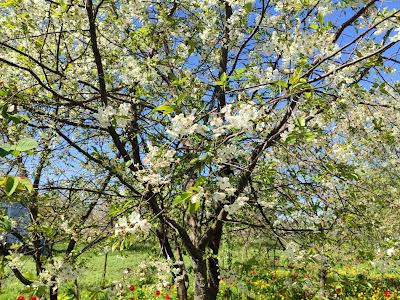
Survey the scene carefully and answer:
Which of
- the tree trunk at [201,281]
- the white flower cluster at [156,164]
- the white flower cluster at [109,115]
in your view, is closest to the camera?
the white flower cluster at [156,164]

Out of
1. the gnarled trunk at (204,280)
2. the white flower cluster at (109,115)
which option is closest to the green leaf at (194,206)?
the white flower cluster at (109,115)

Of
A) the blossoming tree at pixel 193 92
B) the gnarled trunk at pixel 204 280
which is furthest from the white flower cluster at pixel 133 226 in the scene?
the gnarled trunk at pixel 204 280

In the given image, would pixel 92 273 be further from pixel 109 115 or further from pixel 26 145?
pixel 26 145

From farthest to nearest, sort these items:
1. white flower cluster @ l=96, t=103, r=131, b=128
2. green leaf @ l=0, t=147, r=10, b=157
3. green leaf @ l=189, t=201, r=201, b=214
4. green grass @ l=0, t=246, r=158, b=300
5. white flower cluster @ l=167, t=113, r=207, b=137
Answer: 1. green grass @ l=0, t=246, r=158, b=300
2. white flower cluster @ l=96, t=103, r=131, b=128
3. white flower cluster @ l=167, t=113, r=207, b=137
4. green leaf @ l=189, t=201, r=201, b=214
5. green leaf @ l=0, t=147, r=10, b=157

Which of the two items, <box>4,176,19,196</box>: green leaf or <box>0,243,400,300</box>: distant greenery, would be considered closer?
<box>4,176,19,196</box>: green leaf

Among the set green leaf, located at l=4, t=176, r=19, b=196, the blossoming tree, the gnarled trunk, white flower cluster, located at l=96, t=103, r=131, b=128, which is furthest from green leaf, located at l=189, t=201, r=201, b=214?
the gnarled trunk

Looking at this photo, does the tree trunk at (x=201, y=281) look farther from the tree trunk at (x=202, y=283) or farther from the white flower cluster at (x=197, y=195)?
the white flower cluster at (x=197, y=195)

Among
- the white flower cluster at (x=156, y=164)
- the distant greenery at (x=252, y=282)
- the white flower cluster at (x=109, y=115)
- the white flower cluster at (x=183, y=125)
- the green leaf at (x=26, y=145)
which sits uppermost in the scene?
the white flower cluster at (x=109, y=115)

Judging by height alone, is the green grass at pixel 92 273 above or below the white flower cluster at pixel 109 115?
below

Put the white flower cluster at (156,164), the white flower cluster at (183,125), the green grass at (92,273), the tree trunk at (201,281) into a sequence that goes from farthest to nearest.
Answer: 1. the green grass at (92,273)
2. the tree trunk at (201,281)
3. the white flower cluster at (156,164)
4. the white flower cluster at (183,125)

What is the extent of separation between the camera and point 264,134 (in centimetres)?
306

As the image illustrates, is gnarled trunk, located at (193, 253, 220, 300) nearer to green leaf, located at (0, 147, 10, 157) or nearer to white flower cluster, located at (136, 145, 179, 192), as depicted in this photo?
white flower cluster, located at (136, 145, 179, 192)

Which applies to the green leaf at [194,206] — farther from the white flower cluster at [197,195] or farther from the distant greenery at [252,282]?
the distant greenery at [252,282]

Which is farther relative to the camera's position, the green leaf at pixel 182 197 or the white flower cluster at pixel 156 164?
the white flower cluster at pixel 156 164
